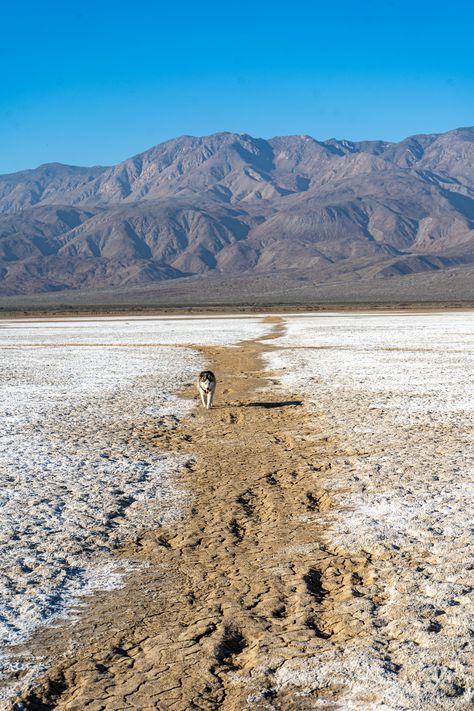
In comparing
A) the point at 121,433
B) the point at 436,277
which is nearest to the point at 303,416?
the point at 121,433

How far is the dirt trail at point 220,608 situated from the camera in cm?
422

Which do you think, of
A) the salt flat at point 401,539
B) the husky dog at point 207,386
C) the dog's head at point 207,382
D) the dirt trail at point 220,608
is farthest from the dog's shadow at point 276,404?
the dirt trail at point 220,608

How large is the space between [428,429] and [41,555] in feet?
21.6

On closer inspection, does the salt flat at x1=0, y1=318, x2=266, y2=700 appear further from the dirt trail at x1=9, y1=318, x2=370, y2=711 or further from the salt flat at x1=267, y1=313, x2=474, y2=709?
the salt flat at x1=267, y1=313, x2=474, y2=709

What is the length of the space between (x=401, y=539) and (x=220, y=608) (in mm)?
1941

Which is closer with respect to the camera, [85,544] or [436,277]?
[85,544]

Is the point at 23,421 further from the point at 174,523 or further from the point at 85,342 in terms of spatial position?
the point at 85,342

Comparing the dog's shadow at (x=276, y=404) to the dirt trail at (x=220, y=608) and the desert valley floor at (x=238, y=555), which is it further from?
the dirt trail at (x=220, y=608)

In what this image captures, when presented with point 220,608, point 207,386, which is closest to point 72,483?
point 220,608

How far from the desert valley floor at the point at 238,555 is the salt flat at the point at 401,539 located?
18mm

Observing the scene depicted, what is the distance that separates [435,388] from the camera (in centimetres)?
1567

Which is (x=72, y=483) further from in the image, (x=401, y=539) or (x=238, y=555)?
(x=401, y=539)

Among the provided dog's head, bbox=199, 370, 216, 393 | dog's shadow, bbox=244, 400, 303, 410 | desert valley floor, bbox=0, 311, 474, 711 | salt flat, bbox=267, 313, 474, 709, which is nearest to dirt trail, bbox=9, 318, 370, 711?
desert valley floor, bbox=0, 311, 474, 711

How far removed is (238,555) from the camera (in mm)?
6301
